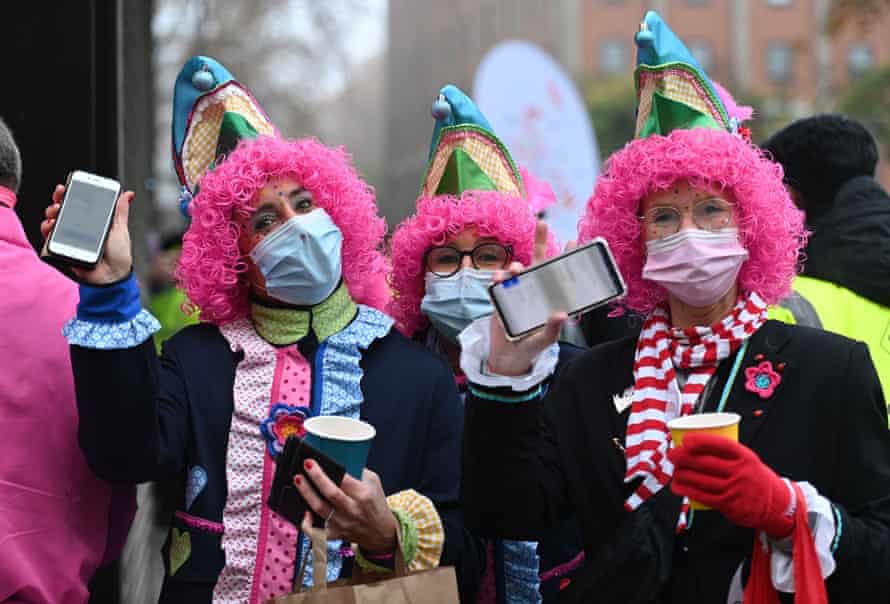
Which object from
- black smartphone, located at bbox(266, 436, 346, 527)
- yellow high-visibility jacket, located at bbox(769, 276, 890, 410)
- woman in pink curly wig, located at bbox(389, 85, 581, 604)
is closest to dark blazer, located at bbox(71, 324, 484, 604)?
black smartphone, located at bbox(266, 436, 346, 527)

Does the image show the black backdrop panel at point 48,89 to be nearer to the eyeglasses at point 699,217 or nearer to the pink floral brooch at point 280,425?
the pink floral brooch at point 280,425

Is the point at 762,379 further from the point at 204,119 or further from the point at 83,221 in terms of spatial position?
the point at 204,119

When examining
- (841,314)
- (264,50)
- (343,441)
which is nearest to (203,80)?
(343,441)

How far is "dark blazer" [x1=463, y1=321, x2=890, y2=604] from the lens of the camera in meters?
3.08

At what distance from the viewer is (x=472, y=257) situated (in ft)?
15.0

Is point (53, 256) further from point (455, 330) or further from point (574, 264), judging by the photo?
point (455, 330)

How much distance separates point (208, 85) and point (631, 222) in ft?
4.43

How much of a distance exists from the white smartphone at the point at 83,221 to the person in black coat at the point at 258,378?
51 millimetres

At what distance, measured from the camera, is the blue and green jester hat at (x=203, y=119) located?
411 cm

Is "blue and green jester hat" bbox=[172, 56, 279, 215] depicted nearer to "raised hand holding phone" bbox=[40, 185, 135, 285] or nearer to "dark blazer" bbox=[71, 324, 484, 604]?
"dark blazer" bbox=[71, 324, 484, 604]

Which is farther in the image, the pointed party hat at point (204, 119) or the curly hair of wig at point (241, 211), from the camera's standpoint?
the pointed party hat at point (204, 119)

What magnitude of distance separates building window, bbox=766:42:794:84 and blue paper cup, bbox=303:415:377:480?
200ft

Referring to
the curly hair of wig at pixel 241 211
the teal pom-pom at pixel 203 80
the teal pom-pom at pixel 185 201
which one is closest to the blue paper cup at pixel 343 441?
the curly hair of wig at pixel 241 211

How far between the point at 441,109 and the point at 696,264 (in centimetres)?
160
